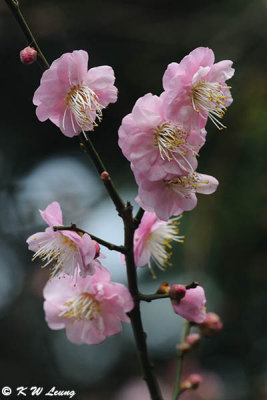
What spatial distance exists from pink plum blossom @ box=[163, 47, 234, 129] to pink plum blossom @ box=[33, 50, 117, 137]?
150 mm

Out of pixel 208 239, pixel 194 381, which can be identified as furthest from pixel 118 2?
pixel 194 381

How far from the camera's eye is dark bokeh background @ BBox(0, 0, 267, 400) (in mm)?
2576

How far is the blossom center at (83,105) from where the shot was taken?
0.94 m

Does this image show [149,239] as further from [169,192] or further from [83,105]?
[83,105]

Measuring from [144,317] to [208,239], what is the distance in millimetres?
897

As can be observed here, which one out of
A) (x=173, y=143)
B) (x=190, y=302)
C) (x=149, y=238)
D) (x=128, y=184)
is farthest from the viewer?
(x=128, y=184)

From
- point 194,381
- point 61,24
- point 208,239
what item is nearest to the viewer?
point 194,381

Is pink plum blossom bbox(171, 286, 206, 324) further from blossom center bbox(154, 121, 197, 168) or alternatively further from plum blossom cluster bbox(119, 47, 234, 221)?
blossom center bbox(154, 121, 197, 168)

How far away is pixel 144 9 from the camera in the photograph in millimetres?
3105

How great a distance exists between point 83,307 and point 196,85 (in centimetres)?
51

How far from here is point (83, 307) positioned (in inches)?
41.9

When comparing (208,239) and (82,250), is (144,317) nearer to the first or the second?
(208,239)

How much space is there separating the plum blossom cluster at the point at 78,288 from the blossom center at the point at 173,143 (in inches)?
8.1

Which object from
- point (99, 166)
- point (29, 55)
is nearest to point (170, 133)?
point (99, 166)
